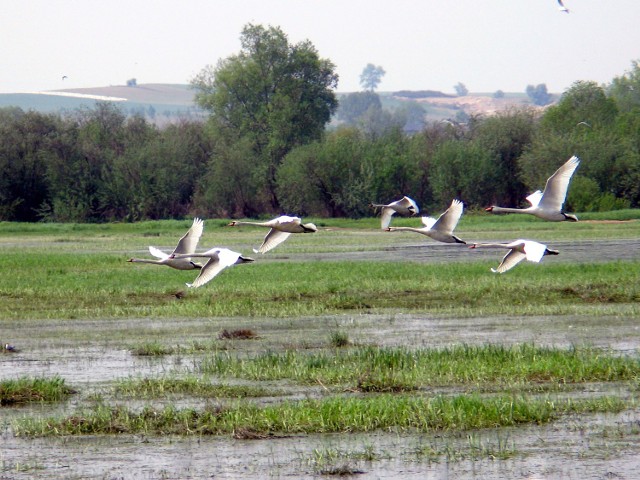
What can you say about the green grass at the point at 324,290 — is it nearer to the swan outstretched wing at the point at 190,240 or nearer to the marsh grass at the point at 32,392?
the swan outstretched wing at the point at 190,240

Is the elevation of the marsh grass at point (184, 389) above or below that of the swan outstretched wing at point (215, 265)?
below

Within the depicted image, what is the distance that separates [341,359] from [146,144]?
62.6 metres

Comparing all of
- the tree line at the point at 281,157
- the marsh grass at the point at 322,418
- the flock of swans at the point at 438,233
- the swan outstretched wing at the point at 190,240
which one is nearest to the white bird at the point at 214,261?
the flock of swans at the point at 438,233

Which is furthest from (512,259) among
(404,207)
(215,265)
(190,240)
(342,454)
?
(342,454)

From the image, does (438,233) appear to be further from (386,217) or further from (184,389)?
(184,389)

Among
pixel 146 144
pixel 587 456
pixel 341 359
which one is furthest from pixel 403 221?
pixel 587 456

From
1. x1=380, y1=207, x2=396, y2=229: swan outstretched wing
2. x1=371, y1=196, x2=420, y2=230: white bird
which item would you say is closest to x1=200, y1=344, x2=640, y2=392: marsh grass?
x1=371, y1=196, x2=420, y2=230: white bird

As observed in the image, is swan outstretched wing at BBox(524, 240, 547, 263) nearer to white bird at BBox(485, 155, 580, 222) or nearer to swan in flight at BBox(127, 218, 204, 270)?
white bird at BBox(485, 155, 580, 222)

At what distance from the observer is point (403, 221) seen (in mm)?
55344

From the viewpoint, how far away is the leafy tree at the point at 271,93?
81.3 metres

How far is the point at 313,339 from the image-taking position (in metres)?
19.3

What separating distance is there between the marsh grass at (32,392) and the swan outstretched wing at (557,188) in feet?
23.6

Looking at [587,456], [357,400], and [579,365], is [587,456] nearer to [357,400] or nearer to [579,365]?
[357,400]

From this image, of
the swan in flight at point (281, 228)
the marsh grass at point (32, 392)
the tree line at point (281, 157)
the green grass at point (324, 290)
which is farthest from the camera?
the tree line at point (281, 157)
